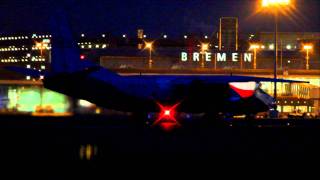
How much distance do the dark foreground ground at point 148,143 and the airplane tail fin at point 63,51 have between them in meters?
5.51

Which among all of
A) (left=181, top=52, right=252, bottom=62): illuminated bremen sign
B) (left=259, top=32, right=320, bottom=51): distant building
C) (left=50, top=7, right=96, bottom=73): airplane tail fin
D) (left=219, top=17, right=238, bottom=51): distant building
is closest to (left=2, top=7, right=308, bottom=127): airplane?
(left=50, top=7, right=96, bottom=73): airplane tail fin

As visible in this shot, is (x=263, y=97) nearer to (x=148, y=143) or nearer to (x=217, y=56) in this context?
(x=148, y=143)

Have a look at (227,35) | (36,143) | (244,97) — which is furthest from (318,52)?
(36,143)

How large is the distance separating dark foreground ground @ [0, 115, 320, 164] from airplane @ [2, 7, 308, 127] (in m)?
4.85

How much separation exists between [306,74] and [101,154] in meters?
72.1

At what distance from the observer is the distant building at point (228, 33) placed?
136238 millimetres

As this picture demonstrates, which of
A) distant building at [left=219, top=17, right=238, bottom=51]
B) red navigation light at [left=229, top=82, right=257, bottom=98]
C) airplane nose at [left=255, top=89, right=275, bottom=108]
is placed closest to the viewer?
red navigation light at [left=229, top=82, right=257, bottom=98]

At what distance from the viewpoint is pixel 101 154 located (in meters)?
21.9

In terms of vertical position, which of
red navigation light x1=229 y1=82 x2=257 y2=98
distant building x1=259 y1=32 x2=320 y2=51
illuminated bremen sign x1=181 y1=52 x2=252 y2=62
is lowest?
red navigation light x1=229 y1=82 x2=257 y2=98

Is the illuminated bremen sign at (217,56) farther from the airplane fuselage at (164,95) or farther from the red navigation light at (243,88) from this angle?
the airplane fuselage at (164,95)

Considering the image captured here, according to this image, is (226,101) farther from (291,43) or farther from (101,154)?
(291,43)

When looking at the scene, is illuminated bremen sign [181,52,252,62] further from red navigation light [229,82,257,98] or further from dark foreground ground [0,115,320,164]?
dark foreground ground [0,115,320,164]

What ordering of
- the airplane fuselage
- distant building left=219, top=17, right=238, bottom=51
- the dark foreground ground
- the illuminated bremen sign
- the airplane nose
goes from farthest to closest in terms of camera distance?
distant building left=219, top=17, right=238, bottom=51
the illuminated bremen sign
the airplane nose
the airplane fuselage
the dark foreground ground

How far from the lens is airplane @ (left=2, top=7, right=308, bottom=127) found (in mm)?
38656
